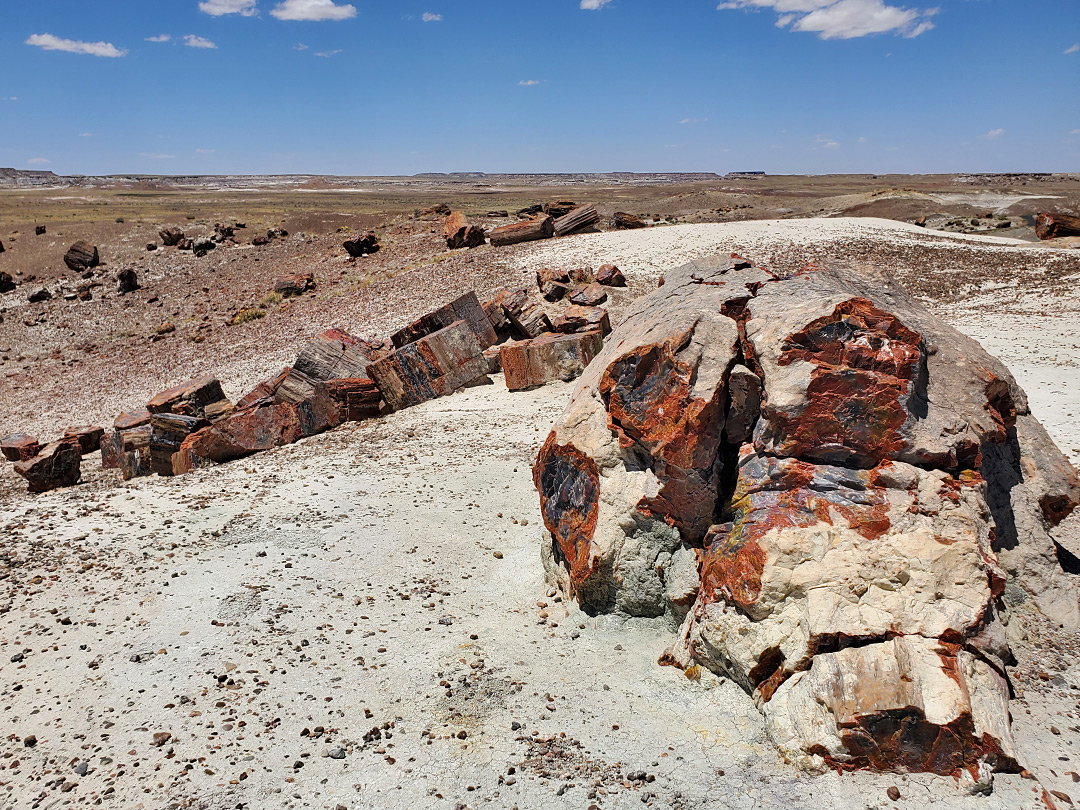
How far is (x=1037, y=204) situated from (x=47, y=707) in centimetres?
4451

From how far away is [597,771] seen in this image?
155 inches

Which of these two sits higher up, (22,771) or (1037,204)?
(1037,204)

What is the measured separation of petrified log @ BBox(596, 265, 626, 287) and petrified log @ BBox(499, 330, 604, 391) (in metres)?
4.72

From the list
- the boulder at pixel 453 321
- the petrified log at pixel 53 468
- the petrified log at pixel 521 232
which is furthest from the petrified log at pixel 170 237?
the boulder at pixel 453 321

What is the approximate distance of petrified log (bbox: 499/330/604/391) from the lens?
39.4 ft

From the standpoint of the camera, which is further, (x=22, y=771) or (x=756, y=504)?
(x=756, y=504)

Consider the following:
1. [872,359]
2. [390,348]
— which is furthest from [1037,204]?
[872,359]

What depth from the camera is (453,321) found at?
13.4 m

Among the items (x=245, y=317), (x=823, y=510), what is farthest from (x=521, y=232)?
(x=823, y=510)

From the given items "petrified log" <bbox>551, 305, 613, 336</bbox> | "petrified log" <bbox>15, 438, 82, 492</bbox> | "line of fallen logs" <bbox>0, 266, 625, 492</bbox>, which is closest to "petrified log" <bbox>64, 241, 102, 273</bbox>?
"line of fallen logs" <bbox>0, 266, 625, 492</bbox>

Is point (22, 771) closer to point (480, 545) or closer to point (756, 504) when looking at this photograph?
point (480, 545)

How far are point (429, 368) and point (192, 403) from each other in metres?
4.09

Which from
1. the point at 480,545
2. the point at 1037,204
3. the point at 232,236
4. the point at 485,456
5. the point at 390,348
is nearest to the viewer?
the point at 480,545

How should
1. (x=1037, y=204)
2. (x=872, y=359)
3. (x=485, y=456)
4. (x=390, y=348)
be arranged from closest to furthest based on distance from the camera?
1. (x=872, y=359)
2. (x=485, y=456)
3. (x=390, y=348)
4. (x=1037, y=204)
